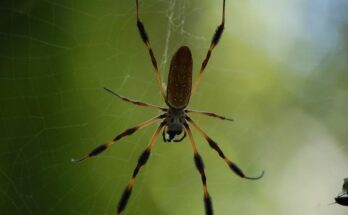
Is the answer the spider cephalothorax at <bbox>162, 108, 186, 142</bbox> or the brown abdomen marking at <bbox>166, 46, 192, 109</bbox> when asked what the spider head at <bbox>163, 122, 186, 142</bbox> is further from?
the brown abdomen marking at <bbox>166, 46, 192, 109</bbox>

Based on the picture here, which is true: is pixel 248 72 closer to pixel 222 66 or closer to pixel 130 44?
pixel 222 66

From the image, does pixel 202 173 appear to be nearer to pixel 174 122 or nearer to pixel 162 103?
pixel 174 122

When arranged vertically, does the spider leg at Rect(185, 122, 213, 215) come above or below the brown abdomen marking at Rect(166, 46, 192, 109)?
below

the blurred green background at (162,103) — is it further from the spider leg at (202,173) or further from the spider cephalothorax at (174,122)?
the spider leg at (202,173)

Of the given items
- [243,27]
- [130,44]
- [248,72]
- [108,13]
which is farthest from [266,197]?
[108,13]

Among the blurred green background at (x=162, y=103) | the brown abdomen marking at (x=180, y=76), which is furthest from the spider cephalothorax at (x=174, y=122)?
the blurred green background at (x=162, y=103)

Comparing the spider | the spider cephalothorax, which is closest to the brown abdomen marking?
the spider

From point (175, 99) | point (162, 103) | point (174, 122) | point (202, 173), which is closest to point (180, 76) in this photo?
point (175, 99)
